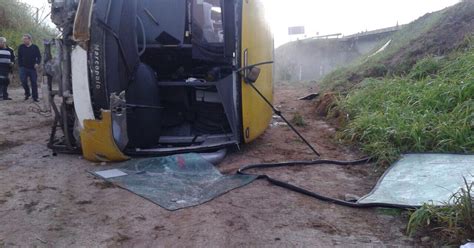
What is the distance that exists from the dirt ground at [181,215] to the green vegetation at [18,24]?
11.0 m

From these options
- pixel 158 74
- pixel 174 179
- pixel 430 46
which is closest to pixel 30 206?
pixel 174 179

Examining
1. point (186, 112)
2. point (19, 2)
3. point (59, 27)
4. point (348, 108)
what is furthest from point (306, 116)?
point (19, 2)

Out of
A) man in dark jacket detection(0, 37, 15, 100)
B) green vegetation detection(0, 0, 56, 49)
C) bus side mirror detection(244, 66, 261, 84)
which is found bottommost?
bus side mirror detection(244, 66, 261, 84)

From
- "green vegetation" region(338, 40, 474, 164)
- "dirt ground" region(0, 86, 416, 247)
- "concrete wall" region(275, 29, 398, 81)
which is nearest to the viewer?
"dirt ground" region(0, 86, 416, 247)

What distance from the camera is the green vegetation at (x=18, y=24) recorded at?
13.8 m

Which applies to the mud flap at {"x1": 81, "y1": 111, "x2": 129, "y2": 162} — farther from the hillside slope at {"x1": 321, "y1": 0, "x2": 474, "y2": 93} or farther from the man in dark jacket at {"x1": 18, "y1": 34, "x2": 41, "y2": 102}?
the man in dark jacket at {"x1": 18, "y1": 34, "x2": 41, "y2": 102}

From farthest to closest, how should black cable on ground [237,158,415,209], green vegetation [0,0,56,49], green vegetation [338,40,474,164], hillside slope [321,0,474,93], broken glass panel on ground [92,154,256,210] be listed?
green vegetation [0,0,56,49] < hillside slope [321,0,474,93] < green vegetation [338,40,474,164] < broken glass panel on ground [92,154,256,210] < black cable on ground [237,158,415,209]

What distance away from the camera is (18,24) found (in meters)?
14.8

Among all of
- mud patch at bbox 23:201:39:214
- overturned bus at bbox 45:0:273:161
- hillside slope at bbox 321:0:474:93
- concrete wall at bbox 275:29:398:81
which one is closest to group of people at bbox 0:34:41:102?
overturned bus at bbox 45:0:273:161

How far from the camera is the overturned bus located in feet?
13.6

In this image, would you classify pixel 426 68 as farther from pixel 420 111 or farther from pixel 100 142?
pixel 100 142

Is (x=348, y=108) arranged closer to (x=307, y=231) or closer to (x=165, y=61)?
(x=165, y=61)

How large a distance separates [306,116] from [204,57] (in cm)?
332

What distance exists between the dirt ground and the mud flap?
0.12 metres
